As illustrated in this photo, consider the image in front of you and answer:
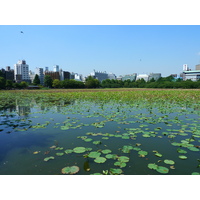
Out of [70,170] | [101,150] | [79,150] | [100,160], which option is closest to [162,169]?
[100,160]

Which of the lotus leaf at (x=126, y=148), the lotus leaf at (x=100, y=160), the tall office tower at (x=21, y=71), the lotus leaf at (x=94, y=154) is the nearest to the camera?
the lotus leaf at (x=100, y=160)

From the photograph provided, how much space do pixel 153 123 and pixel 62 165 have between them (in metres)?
4.04

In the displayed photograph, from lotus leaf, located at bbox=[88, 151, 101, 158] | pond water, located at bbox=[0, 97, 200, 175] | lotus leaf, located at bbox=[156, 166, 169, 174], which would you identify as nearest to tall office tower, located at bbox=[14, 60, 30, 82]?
pond water, located at bbox=[0, 97, 200, 175]

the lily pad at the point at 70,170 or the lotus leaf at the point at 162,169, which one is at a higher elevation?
the lotus leaf at the point at 162,169

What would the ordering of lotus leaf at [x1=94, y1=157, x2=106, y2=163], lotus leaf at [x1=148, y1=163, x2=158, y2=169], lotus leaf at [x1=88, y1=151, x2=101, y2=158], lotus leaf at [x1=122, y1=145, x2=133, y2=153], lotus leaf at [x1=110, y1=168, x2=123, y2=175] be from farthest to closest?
lotus leaf at [x1=122, y1=145, x2=133, y2=153]
lotus leaf at [x1=88, y1=151, x2=101, y2=158]
lotus leaf at [x1=94, y1=157, x2=106, y2=163]
lotus leaf at [x1=148, y1=163, x2=158, y2=169]
lotus leaf at [x1=110, y1=168, x2=123, y2=175]

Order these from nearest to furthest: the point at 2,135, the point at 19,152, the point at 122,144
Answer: the point at 19,152 → the point at 122,144 → the point at 2,135

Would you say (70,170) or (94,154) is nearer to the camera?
(70,170)

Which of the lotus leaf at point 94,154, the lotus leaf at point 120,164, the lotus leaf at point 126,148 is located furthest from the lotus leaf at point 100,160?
the lotus leaf at point 126,148

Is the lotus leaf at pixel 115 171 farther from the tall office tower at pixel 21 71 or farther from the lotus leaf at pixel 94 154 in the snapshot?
the tall office tower at pixel 21 71

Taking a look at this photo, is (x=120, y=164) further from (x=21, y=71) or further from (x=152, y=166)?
(x=21, y=71)

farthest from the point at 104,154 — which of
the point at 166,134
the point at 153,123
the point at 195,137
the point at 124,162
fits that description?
the point at 153,123

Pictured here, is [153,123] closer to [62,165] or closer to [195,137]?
[195,137]

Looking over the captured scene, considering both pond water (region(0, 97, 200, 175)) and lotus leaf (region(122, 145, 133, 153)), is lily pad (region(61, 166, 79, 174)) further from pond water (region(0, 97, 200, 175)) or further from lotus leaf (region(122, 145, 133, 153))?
lotus leaf (region(122, 145, 133, 153))

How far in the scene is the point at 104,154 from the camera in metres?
3.35
